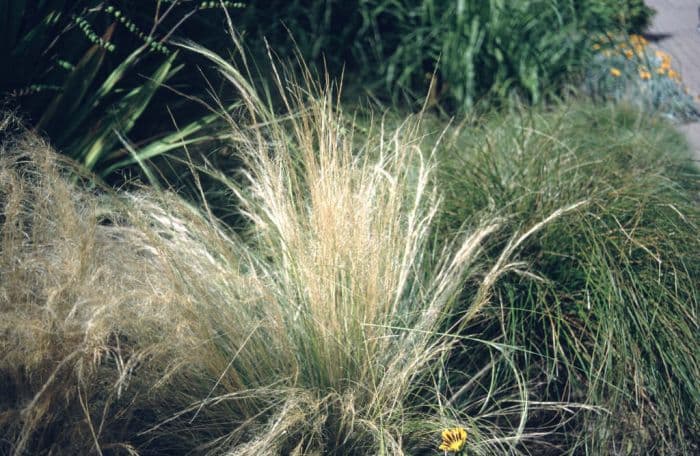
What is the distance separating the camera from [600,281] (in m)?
2.70

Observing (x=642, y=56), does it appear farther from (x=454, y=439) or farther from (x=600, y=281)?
(x=454, y=439)

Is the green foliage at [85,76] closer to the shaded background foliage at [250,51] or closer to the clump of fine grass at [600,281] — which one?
the shaded background foliage at [250,51]

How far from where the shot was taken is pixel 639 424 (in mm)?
2588

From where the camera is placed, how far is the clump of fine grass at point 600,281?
8.46 feet

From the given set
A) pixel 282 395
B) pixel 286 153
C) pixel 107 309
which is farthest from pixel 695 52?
pixel 107 309

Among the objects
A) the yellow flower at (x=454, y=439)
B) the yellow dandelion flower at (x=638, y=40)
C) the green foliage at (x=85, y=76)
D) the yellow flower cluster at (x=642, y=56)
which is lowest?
the yellow flower at (x=454, y=439)

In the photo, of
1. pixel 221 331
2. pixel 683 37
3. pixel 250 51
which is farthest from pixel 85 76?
pixel 683 37

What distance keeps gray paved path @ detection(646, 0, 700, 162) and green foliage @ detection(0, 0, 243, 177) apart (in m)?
2.53

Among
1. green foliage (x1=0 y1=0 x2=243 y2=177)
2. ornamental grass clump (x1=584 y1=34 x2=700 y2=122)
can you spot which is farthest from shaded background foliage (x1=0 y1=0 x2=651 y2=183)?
ornamental grass clump (x1=584 y1=34 x2=700 y2=122)

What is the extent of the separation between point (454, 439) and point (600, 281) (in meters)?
0.95

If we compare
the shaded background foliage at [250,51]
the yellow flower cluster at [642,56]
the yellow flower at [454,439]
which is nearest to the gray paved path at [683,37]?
Answer: the yellow flower cluster at [642,56]

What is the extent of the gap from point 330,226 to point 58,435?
1016 millimetres

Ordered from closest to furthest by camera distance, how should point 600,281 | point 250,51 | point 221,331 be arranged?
point 221,331 → point 600,281 → point 250,51

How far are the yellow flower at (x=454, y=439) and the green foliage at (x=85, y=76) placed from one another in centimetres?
171
